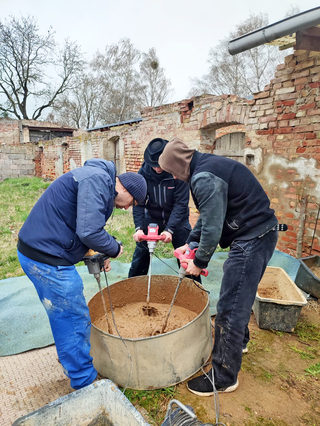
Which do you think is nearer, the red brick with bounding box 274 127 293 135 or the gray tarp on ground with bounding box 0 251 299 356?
the gray tarp on ground with bounding box 0 251 299 356

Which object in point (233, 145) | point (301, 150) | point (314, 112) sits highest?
point (314, 112)

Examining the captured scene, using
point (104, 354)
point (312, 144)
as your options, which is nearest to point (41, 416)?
point (104, 354)

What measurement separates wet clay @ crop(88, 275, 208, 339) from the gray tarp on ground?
12.1 inches

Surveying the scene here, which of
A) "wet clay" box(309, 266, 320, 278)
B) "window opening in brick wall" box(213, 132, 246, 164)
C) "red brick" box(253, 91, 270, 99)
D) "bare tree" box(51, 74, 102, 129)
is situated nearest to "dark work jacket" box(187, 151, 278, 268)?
"wet clay" box(309, 266, 320, 278)

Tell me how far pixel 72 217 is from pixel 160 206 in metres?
1.42

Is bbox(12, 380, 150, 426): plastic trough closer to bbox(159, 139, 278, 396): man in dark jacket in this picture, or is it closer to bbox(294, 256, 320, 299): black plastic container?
bbox(159, 139, 278, 396): man in dark jacket

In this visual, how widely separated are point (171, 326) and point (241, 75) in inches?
863

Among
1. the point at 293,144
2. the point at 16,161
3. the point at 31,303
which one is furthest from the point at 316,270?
the point at 16,161

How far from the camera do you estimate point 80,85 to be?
81.5 ft

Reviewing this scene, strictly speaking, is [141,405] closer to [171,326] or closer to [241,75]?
[171,326]

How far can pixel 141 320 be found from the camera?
8.74 ft

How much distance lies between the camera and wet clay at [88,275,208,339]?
254 centimetres

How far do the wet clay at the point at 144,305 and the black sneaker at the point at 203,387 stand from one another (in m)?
0.48

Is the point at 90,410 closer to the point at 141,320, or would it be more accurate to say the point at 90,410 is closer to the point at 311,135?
the point at 141,320
